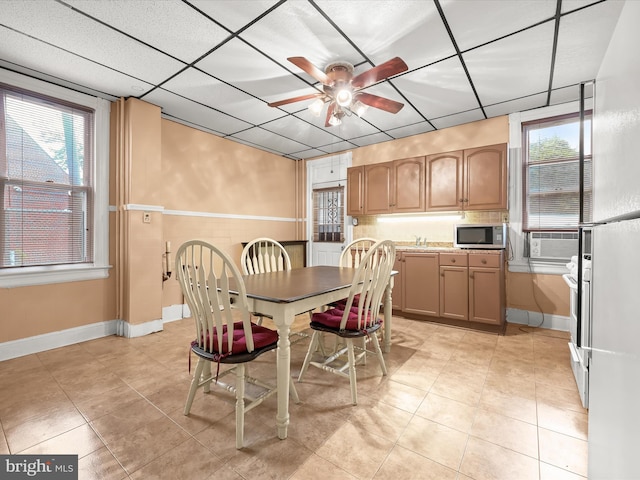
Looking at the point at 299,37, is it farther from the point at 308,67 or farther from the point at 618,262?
the point at 618,262

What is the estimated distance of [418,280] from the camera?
12.7 ft

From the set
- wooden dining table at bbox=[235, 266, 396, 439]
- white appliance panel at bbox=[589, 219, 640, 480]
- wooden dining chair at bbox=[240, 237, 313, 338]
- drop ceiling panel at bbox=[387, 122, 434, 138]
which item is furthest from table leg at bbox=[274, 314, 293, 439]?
drop ceiling panel at bbox=[387, 122, 434, 138]

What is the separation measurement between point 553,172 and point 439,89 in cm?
182

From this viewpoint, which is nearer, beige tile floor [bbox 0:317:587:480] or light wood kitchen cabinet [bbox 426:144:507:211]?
beige tile floor [bbox 0:317:587:480]

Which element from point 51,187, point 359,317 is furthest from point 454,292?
point 51,187

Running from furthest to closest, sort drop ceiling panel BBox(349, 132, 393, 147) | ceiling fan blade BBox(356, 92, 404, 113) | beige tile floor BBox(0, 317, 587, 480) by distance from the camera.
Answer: drop ceiling panel BBox(349, 132, 393, 147) < ceiling fan blade BBox(356, 92, 404, 113) < beige tile floor BBox(0, 317, 587, 480)

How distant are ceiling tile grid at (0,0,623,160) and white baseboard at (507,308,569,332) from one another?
2.53m

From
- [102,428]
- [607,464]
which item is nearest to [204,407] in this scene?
[102,428]

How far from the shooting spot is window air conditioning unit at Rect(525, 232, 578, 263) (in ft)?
11.5

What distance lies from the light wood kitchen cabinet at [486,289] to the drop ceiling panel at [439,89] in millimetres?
1782

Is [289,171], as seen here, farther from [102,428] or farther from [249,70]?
[102,428]

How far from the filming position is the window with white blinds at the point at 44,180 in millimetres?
2799

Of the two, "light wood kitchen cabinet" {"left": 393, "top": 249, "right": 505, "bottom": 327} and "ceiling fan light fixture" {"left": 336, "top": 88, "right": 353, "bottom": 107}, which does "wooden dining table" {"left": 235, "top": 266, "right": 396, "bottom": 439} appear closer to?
"ceiling fan light fixture" {"left": 336, "top": 88, "right": 353, "bottom": 107}

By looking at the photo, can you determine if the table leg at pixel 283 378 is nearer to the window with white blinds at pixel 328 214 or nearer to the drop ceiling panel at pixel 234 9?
the drop ceiling panel at pixel 234 9
